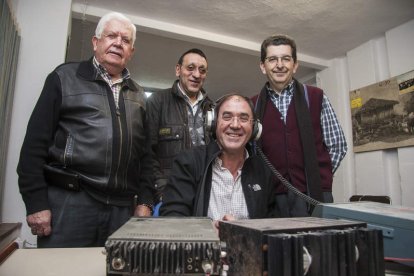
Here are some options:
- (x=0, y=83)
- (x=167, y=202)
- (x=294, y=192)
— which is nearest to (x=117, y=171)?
(x=167, y=202)

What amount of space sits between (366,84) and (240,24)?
200cm

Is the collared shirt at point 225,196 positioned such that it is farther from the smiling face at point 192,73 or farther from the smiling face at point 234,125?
the smiling face at point 192,73

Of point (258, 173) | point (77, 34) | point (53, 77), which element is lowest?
point (258, 173)

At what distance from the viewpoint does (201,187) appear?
→ 128 cm

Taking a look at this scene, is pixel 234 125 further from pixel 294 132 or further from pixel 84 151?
pixel 84 151

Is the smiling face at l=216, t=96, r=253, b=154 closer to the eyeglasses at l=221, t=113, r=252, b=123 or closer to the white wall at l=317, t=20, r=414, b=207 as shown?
the eyeglasses at l=221, t=113, r=252, b=123

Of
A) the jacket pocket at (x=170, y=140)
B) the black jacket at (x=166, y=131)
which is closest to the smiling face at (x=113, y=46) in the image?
the black jacket at (x=166, y=131)

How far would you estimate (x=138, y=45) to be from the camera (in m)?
4.09

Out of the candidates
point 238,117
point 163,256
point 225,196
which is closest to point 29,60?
point 238,117

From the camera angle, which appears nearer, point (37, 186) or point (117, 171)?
point (37, 186)

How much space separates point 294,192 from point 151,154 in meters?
0.87

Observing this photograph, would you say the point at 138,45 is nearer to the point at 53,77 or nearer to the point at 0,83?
the point at 0,83

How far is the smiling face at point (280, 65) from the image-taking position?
5.53 feet

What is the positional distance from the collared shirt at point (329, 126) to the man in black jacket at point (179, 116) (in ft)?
1.75
